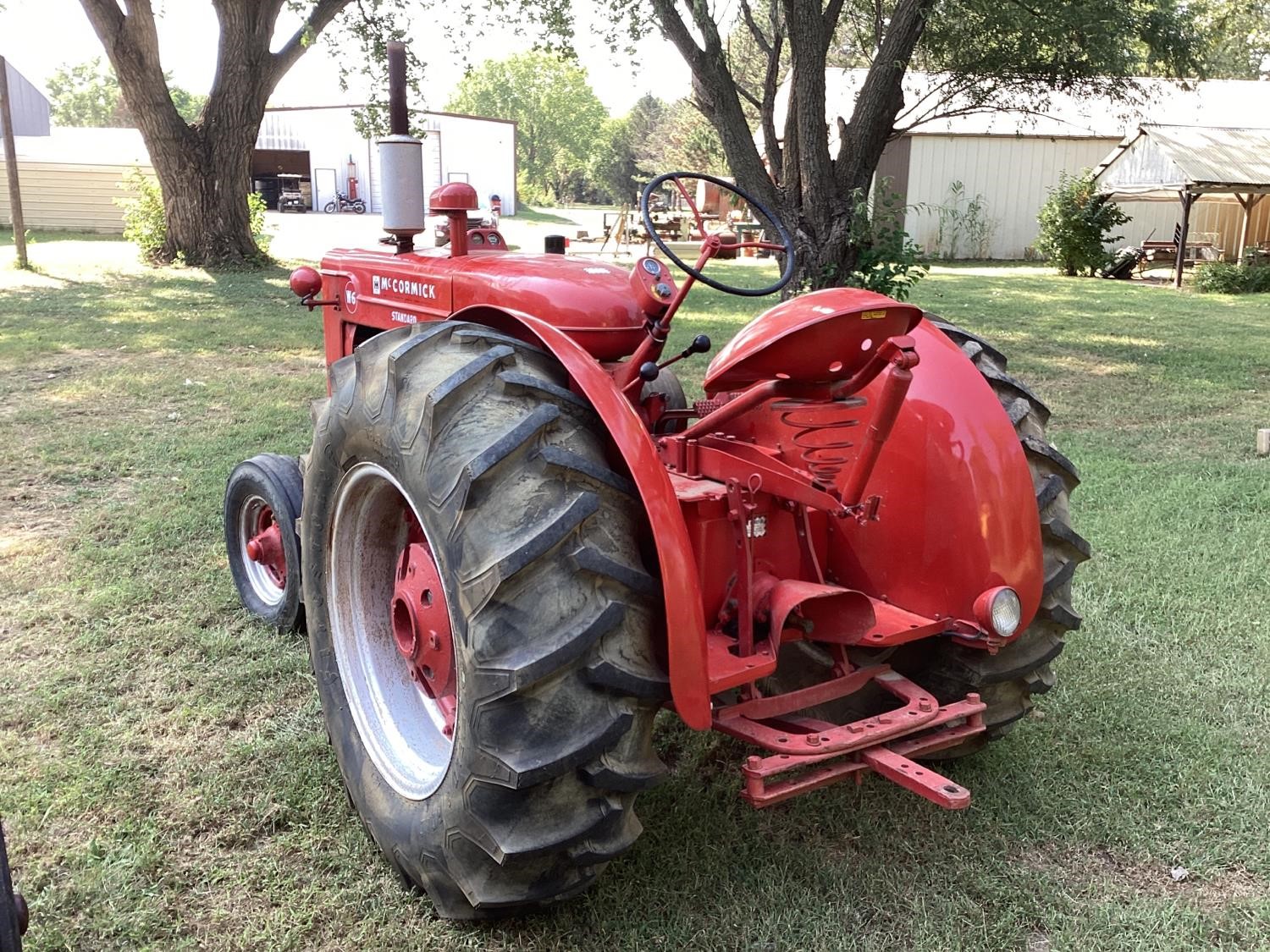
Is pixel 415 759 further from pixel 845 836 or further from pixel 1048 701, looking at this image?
pixel 1048 701

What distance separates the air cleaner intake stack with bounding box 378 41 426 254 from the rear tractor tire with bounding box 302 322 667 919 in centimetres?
163

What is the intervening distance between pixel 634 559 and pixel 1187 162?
1901cm

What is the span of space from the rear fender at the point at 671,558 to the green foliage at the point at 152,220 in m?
15.9

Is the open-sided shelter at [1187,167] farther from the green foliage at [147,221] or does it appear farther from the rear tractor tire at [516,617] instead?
the rear tractor tire at [516,617]

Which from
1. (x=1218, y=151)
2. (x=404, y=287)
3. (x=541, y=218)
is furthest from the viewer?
(x=541, y=218)

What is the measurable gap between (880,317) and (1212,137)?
20.6 meters

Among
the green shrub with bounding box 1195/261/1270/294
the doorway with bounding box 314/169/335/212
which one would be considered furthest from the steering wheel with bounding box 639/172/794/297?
the doorway with bounding box 314/169/335/212

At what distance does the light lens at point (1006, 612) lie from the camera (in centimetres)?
245

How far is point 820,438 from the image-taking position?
2531 millimetres

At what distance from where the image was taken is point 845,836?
2688mm

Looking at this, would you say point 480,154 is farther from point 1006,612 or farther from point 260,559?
point 1006,612

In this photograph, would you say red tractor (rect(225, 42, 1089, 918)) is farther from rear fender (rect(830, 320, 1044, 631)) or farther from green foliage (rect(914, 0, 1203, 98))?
green foliage (rect(914, 0, 1203, 98))

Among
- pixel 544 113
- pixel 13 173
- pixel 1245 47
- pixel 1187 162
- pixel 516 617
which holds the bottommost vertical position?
pixel 516 617

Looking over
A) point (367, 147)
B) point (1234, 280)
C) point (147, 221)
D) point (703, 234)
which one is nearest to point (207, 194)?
point (147, 221)
